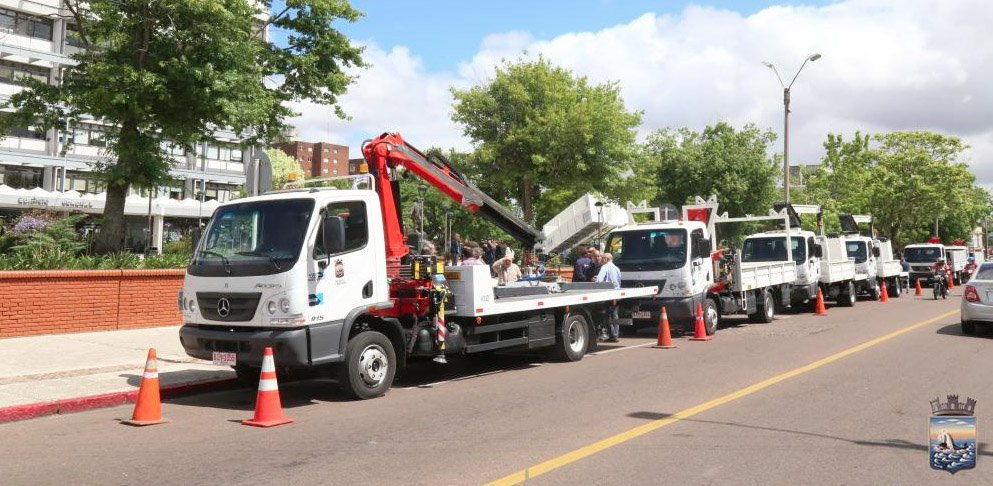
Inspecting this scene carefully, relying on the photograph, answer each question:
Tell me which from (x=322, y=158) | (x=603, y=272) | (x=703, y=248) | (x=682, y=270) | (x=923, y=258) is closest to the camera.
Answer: (x=603, y=272)

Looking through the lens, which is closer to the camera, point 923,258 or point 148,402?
point 148,402

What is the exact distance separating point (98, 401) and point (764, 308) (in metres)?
15.1

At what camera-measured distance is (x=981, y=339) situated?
14.6m

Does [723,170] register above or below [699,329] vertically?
above

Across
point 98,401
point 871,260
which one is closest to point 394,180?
point 98,401

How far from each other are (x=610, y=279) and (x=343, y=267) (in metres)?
6.86

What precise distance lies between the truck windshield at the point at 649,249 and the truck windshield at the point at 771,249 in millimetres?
7066

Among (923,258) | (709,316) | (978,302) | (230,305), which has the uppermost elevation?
(923,258)

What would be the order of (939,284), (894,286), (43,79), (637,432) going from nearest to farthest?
1. (637,432)
2. (939,284)
3. (894,286)
4. (43,79)

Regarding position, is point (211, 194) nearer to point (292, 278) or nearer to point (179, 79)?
point (179, 79)

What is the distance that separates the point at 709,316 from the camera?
15.9m

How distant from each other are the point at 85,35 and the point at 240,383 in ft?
37.2

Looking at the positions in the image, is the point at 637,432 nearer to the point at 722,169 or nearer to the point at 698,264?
the point at 698,264

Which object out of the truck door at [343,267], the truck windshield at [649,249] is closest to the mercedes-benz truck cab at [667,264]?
the truck windshield at [649,249]
